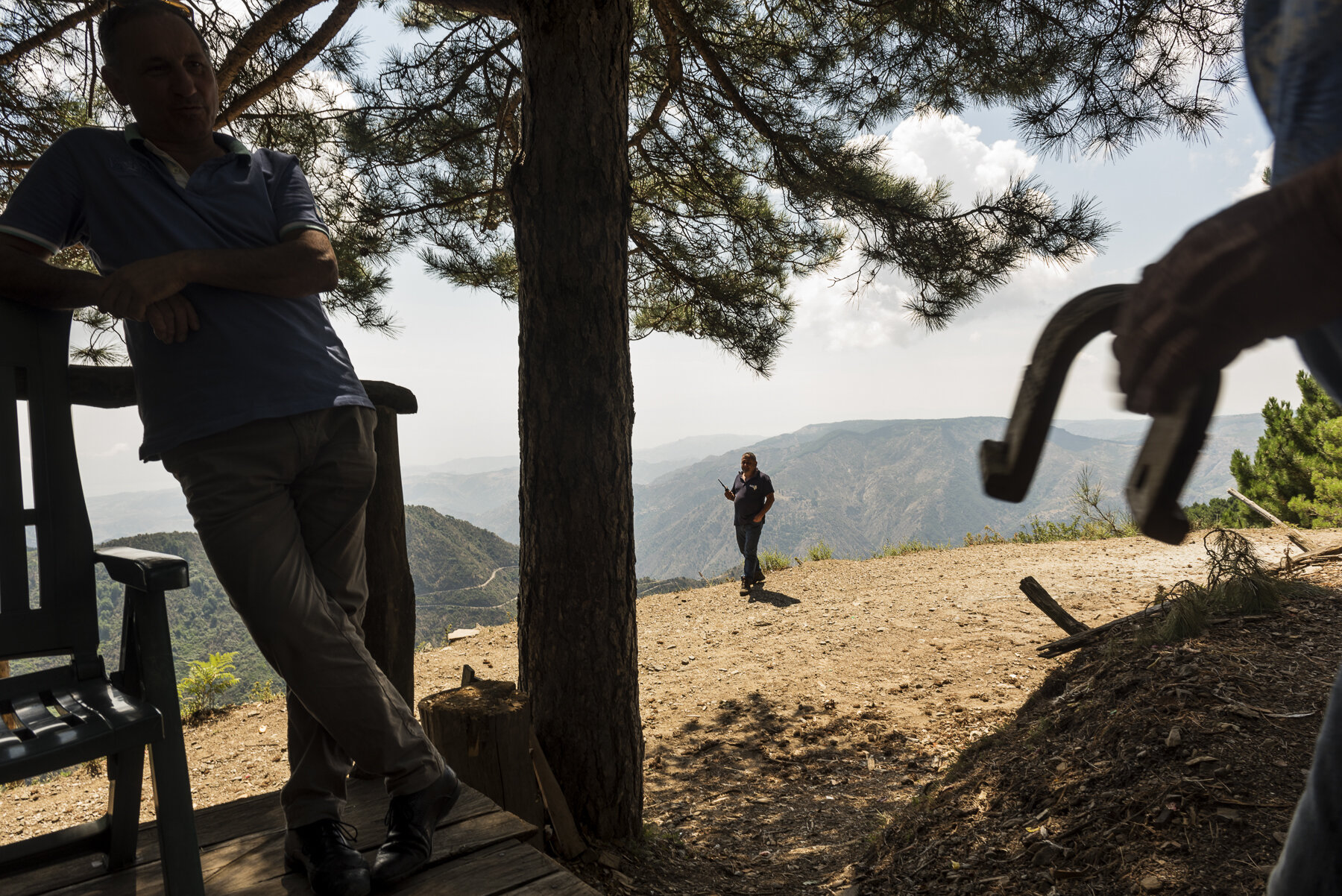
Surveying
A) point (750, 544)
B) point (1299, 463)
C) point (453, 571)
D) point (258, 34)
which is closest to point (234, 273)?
point (258, 34)

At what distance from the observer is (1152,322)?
47 centimetres

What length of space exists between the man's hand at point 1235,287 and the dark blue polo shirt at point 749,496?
8.09 metres

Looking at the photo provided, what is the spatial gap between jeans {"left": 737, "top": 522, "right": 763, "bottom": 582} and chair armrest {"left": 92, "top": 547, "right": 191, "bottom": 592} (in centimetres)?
714

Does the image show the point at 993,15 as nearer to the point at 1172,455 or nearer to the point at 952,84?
the point at 952,84

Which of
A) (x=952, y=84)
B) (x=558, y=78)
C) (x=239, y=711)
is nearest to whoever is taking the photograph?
(x=558, y=78)

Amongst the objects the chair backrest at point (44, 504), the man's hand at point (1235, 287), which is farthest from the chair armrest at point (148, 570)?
the man's hand at point (1235, 287)

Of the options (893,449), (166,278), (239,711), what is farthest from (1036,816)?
(893,449)

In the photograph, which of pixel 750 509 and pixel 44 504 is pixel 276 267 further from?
pixel 750 509

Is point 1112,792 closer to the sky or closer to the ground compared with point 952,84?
closer to the ground

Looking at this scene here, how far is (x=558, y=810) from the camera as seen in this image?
268 cm

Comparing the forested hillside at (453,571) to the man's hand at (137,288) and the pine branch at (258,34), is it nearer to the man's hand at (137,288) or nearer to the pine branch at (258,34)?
the pine branch at (258,34)

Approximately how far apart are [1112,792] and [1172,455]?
2.42 metres

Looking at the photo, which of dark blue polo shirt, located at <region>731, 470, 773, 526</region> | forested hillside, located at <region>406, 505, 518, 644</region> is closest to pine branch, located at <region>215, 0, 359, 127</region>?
dark blue polo shirt, located at <region>731, 470, 773, 526</region>

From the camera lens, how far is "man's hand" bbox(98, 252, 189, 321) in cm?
141
